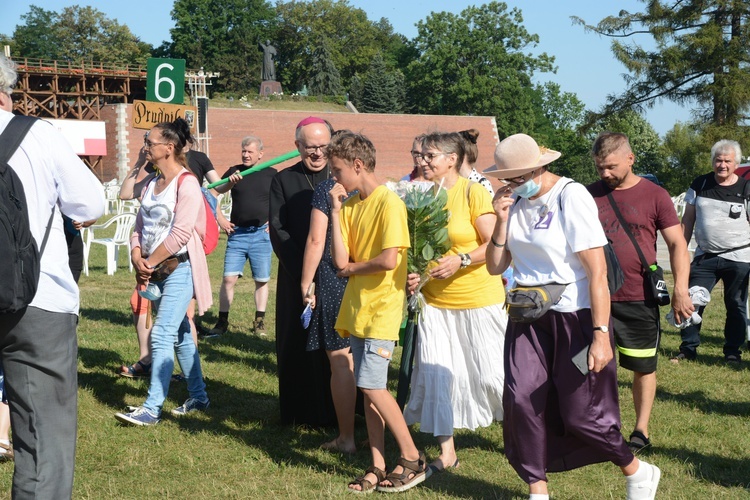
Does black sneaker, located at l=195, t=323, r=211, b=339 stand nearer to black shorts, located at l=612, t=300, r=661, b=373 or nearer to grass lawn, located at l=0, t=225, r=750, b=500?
grass lawn, located at l=0, t=225, r=750, b=500

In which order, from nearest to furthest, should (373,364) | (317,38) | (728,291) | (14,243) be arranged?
(14,243), (373,364), (728,291), (317,38)

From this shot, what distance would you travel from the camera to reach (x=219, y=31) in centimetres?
8944

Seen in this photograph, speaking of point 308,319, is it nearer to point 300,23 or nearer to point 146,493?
point 146,493

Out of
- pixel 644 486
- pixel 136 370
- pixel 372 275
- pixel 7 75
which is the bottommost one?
pixel 136 370

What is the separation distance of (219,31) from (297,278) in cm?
8783

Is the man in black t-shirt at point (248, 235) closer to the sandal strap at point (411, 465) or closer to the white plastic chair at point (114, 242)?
the sandal strap at point (411, 465)

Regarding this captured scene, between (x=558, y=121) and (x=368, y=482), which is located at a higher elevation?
(x=558, y=121)

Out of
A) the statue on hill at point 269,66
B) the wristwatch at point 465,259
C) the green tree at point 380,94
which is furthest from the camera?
the green tree at point 380,94

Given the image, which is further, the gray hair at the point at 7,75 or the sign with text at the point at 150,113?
the sign with text at the point at 150,113

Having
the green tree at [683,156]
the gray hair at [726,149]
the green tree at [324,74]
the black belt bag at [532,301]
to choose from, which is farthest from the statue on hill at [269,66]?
the black belt bag at [532,301]

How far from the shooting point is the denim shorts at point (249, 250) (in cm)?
963

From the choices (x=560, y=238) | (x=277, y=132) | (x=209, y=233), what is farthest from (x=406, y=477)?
(x=277, y=132)

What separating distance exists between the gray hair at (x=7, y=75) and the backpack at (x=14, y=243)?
230 millimetres

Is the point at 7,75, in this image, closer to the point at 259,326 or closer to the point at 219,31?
the point at 259,326
